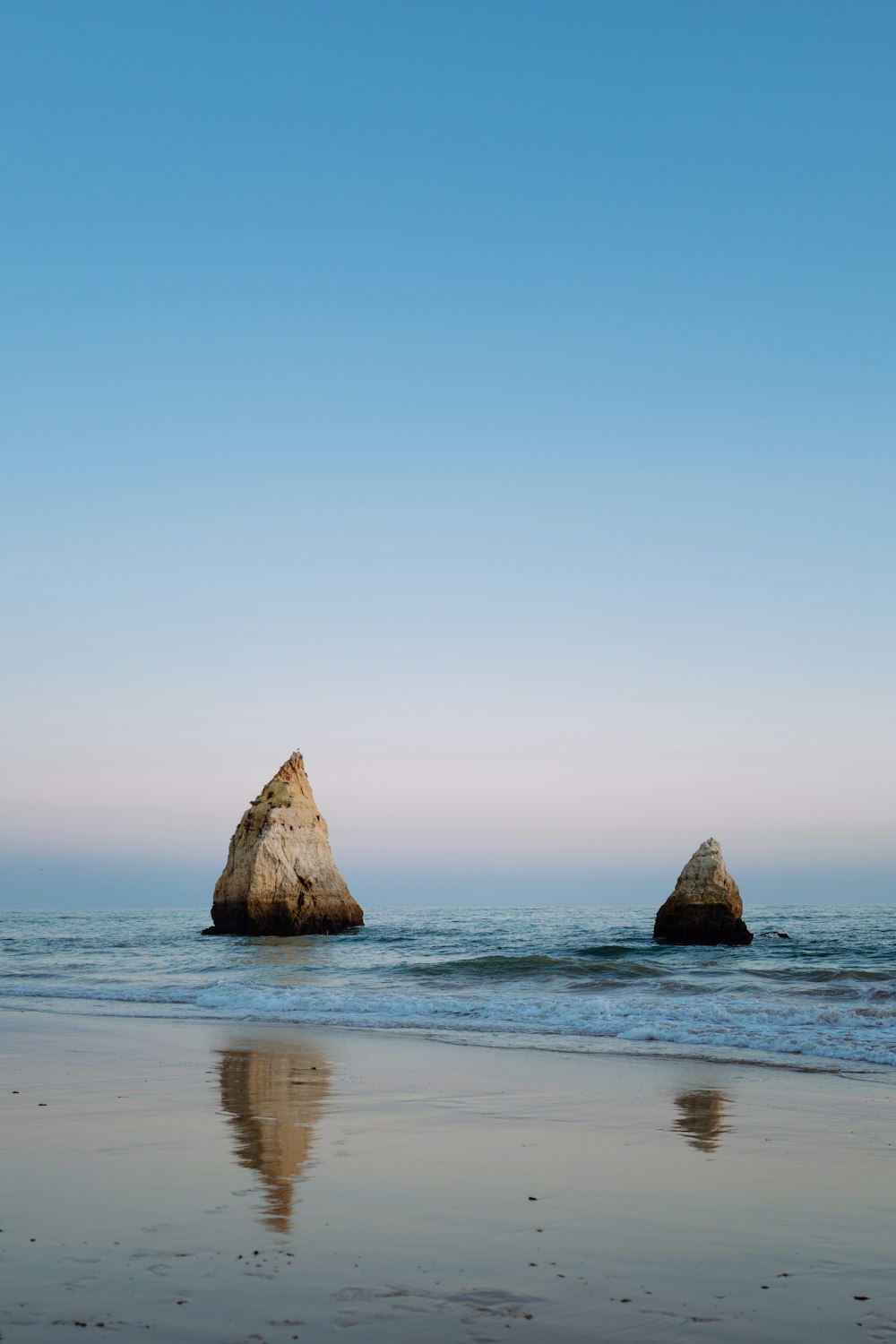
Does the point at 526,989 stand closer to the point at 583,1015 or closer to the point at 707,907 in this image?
the point at 583,1015

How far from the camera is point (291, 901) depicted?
42.7 meters

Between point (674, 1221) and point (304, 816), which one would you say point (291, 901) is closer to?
point (304, 816)

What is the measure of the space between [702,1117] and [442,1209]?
3.56 m

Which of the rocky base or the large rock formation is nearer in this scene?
the rocky base

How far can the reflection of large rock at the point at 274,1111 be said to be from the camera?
546 centimetres

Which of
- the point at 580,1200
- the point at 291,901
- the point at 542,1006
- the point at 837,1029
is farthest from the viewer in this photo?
the point at 291,901

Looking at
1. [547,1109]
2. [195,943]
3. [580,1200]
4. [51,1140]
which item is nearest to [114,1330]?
[580,1200]

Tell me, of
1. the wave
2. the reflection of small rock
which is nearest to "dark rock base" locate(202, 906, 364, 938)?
the wave

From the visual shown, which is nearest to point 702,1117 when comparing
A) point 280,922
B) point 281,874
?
point 280,922

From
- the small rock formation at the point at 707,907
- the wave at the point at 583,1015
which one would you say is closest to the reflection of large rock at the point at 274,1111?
the wave at the point at 583,1015

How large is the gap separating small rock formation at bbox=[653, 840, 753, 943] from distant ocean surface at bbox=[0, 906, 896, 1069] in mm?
1236

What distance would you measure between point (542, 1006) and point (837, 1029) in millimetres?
4452

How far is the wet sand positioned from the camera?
11.7ft

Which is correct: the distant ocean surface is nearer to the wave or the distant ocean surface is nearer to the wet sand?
the wave
